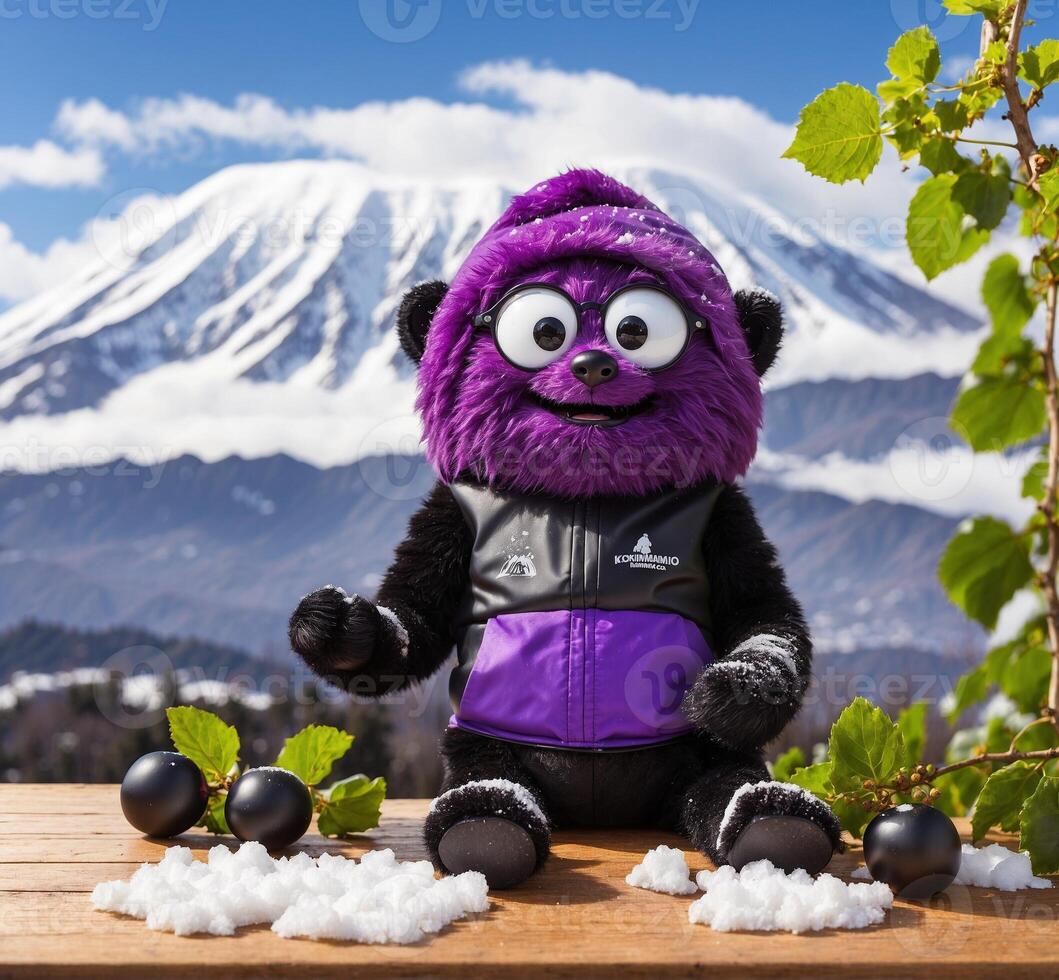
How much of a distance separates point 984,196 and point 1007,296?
0.19 meters

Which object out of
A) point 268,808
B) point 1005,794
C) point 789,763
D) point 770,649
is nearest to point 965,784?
point 789,763

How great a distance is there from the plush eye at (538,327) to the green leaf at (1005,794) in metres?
0.70

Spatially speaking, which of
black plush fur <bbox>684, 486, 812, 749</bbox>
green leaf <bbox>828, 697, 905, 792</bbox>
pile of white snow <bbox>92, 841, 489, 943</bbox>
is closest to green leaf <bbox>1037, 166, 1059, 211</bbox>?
black plush fur <bbox>684, 486, 812, 749</bbox>

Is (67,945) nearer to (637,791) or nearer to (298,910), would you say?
(298,910)

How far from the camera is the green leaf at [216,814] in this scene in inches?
54.4

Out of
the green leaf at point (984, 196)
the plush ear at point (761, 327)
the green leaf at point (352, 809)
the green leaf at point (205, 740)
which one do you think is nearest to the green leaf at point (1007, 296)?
the green leaf at point (984, 196)

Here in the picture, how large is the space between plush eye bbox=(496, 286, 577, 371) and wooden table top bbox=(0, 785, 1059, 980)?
1.97 feet

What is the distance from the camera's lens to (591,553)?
4.39 feet

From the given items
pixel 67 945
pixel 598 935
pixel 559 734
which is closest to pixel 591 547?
pixel 559 734

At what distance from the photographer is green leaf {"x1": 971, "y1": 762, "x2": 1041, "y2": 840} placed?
47.9 inches

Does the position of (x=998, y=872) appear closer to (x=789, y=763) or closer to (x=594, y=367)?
(x=789, y=763)

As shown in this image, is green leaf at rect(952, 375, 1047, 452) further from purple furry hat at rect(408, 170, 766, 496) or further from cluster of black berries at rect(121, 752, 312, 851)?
cluster of black berries at rect(121, 752, 312, 851)

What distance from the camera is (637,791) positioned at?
4.41 feet

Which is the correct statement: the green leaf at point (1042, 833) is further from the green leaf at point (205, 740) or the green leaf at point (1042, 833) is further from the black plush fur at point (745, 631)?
the green leaf at point (205, 740)
